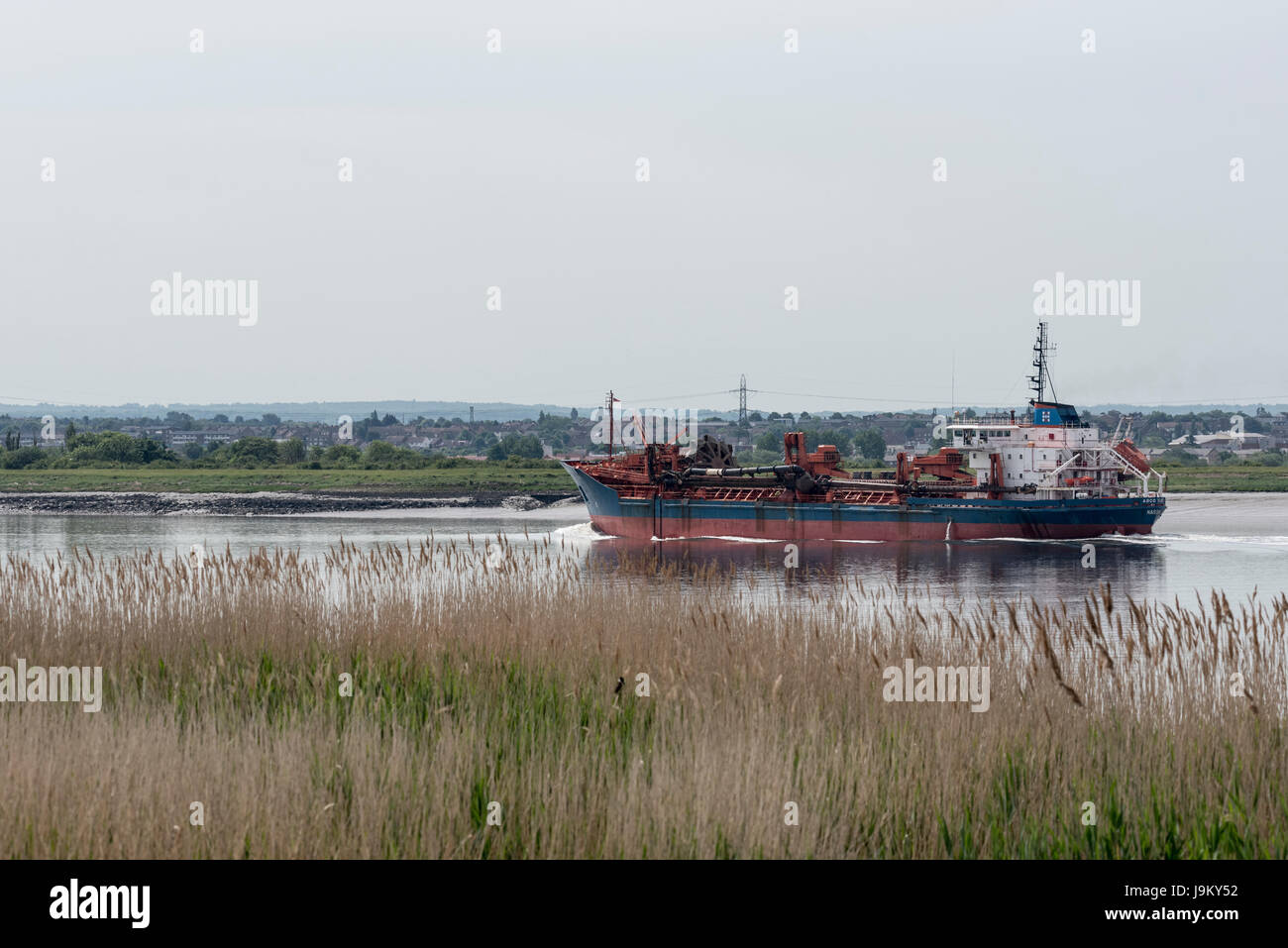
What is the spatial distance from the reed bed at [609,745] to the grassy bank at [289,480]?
83.0 m

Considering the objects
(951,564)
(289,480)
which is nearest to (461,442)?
(289,480)

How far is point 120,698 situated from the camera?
1023cm

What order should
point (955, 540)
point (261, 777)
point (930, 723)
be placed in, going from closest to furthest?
point (261, 777), point (930, 723), point (955, 540)

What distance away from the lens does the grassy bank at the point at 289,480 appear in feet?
315

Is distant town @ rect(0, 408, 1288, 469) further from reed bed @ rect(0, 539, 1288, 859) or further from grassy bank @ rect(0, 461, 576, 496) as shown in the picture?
reed bed @ rect(0, 539, 1288, 859)

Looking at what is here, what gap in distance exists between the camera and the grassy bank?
95875 millimetres

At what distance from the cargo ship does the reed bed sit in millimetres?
43731

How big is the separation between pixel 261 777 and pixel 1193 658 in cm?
753

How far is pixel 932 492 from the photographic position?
56.9m

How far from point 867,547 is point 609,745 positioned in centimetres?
4799

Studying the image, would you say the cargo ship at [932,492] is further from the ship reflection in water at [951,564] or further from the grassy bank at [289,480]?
the grassy bank at [289,480]

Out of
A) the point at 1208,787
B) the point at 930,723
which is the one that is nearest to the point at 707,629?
the point at 930,723
